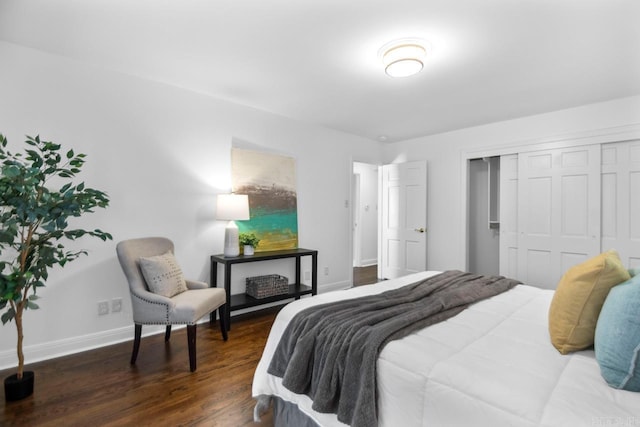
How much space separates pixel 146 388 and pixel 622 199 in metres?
4.74

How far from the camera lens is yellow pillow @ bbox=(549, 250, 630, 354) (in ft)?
4.24

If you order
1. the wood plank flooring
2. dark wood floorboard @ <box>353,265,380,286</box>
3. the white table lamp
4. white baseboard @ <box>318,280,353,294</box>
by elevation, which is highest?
the white table lamp

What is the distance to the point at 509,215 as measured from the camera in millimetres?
4250

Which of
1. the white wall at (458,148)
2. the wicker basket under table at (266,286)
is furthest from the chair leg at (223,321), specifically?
the white wall at (458,148)

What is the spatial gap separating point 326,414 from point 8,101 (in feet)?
10.1

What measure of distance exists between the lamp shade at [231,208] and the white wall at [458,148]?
9.84 ft

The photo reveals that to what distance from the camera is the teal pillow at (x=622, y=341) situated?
39.9 inches

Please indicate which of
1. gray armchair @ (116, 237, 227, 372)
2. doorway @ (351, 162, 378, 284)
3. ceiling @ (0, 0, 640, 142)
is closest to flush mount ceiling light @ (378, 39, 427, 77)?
ceiling @ (0, 0, 640, 142)

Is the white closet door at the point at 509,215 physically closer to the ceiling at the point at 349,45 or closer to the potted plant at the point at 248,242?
the ceiling at the point at 349,45

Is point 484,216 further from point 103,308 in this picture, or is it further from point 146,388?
point 103,308

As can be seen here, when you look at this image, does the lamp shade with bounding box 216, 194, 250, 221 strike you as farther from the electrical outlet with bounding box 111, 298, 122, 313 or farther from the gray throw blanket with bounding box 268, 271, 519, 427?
the gray throw blanket with bounding box 268, 271, 519, 427

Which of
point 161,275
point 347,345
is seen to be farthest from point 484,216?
point 161,275

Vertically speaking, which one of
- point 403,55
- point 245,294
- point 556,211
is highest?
Answer: point 403,55

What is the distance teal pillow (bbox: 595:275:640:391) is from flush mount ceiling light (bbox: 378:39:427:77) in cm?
186
